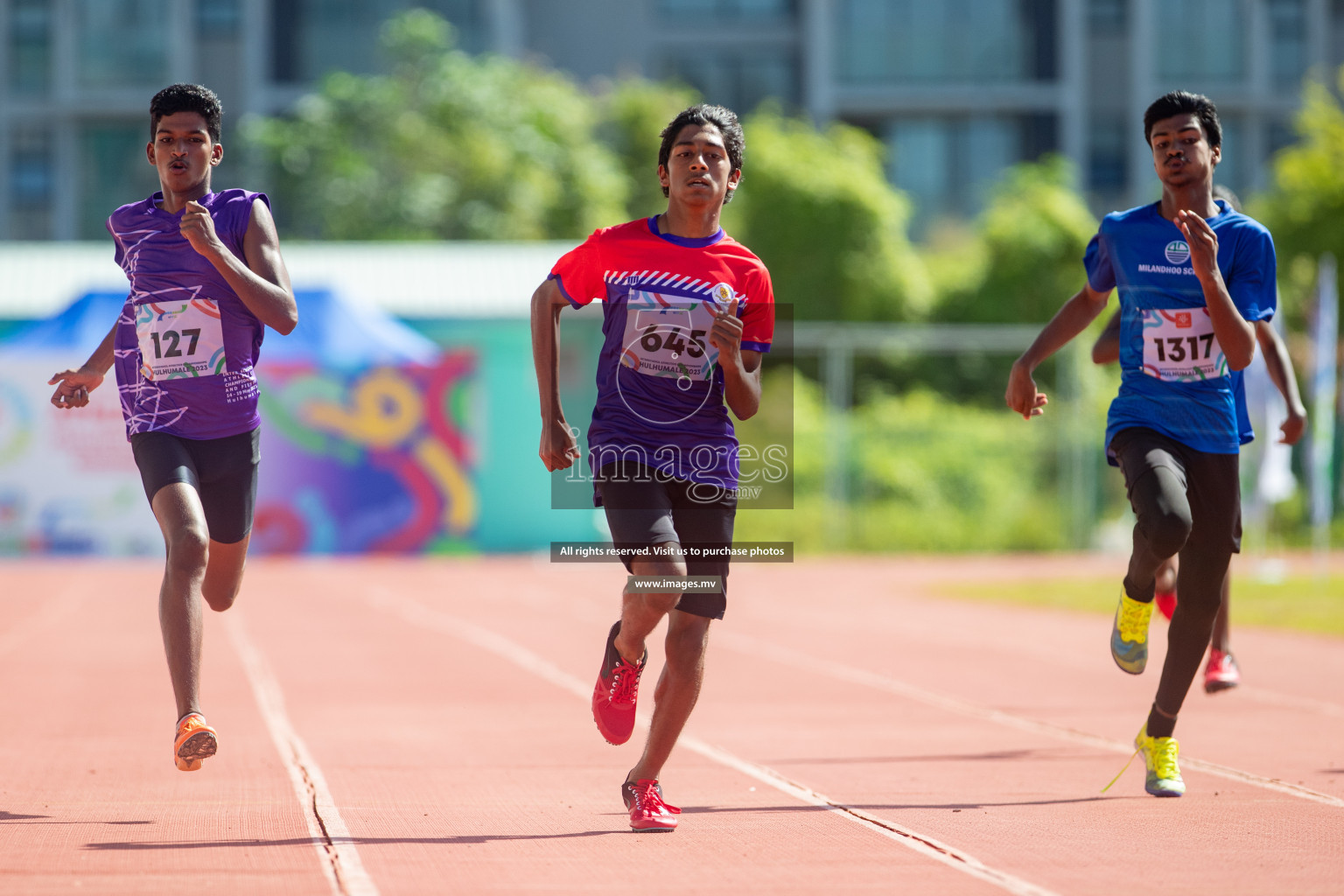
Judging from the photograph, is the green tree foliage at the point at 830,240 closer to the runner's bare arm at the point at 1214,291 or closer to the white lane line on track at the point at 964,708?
the white lane line on track at the point at 964,708

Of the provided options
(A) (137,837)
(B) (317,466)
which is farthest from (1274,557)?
(A) (137,837)

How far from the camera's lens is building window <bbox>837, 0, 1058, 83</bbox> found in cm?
4244

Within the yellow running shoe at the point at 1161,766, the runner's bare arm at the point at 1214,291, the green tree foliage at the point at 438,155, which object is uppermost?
the green tree foliage at the point at 438,155

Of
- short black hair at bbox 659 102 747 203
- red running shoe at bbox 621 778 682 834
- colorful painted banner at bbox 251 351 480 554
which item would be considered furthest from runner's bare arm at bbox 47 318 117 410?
colorful painted banner at bbox 251 351 480 554

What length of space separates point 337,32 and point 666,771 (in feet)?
132

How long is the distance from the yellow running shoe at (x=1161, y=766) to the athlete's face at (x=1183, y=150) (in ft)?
6.33

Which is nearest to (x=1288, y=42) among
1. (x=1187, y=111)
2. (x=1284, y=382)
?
(x=1284, y=382)

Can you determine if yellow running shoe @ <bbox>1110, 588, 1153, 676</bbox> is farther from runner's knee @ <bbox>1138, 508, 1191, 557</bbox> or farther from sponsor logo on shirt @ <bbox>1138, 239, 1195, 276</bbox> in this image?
sponsor logo on shirt @ <bbox>1138, 239, 1195, 276</bbox>

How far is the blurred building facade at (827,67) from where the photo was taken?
42781 mm

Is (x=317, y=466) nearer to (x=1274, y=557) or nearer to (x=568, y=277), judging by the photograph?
(x=1274, y=557)

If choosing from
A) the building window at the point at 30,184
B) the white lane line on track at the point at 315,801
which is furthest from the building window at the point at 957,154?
the white lane line on track at the point at 315,801

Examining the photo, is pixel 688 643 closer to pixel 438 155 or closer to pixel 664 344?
pixel 664 344

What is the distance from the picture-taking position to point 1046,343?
6.40 metres

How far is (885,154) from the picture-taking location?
41406 millimetres
